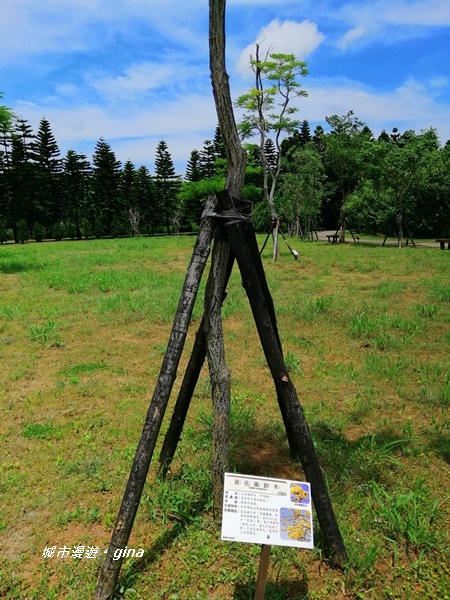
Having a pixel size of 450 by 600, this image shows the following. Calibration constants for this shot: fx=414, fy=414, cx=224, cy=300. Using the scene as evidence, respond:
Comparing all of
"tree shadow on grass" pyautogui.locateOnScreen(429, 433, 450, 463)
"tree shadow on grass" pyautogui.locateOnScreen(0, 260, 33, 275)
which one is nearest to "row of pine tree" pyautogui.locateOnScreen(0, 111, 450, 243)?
"tree shadow on grass" pyautogui.locateOnScreen(0, 260, 33, 275)

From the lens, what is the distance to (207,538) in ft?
7.95

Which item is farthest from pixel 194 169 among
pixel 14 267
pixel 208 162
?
pixel 14 267

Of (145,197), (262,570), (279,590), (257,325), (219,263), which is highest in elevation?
(145,197)

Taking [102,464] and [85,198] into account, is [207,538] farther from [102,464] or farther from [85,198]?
[85,198]

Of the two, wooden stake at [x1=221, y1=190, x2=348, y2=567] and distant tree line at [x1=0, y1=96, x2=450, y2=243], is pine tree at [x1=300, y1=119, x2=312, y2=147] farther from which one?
wooden stake at [x1=221, y1=190, x2=348, y2=567]

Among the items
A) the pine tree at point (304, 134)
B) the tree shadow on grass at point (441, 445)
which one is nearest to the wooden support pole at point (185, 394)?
the tree shadow on grass at point (441, 445)

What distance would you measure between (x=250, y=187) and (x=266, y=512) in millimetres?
30471

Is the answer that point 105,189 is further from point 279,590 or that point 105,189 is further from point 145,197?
point 279,590

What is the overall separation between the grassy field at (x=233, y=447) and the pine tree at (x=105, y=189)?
→ 3143 centimetres

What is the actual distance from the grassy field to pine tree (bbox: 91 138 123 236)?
103 feet

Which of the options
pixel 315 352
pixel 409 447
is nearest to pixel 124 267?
pixel 315 352

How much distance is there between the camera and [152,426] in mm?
2166

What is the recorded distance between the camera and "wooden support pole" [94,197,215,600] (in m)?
2.05

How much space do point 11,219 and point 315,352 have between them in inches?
1299
